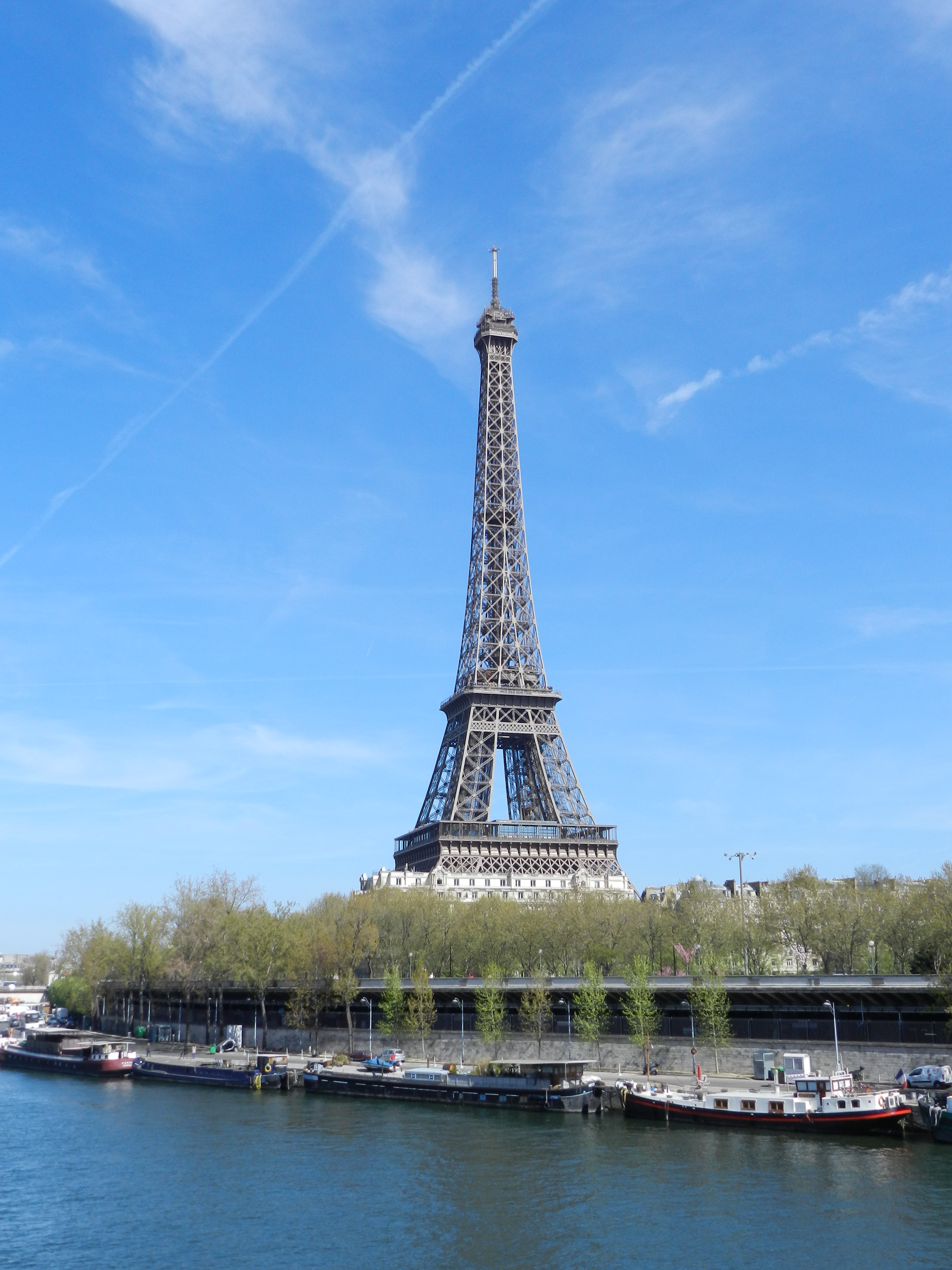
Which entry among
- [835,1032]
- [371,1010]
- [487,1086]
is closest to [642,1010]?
[487,1086]

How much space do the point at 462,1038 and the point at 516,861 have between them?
1968 inches

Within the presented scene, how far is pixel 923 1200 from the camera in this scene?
166 ft

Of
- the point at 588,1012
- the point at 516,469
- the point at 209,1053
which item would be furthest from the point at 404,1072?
the point at 516,469

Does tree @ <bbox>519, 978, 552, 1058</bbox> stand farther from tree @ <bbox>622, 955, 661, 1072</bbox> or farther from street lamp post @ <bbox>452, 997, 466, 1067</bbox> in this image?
tree @ <bbox>622, 955, 661, 1072</bbox>

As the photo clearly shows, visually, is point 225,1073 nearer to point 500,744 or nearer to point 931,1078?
point 931,1078

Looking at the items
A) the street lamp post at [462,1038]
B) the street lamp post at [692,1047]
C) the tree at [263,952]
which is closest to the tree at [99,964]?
the tree at [263,952]

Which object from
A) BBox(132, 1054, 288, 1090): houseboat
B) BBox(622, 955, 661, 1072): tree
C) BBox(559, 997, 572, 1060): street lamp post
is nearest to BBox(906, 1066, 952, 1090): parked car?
BBox(622, 955, 661, 1072): tree

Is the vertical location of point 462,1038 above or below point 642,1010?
below

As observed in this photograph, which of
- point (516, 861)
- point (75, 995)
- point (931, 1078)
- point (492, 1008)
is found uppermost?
point (516, 861)

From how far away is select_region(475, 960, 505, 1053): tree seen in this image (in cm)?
9594

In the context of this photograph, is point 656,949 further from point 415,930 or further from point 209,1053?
point 209,1053

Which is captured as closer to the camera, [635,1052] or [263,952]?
[635,1052]

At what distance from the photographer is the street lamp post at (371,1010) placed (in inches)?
4274

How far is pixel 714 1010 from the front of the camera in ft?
279
